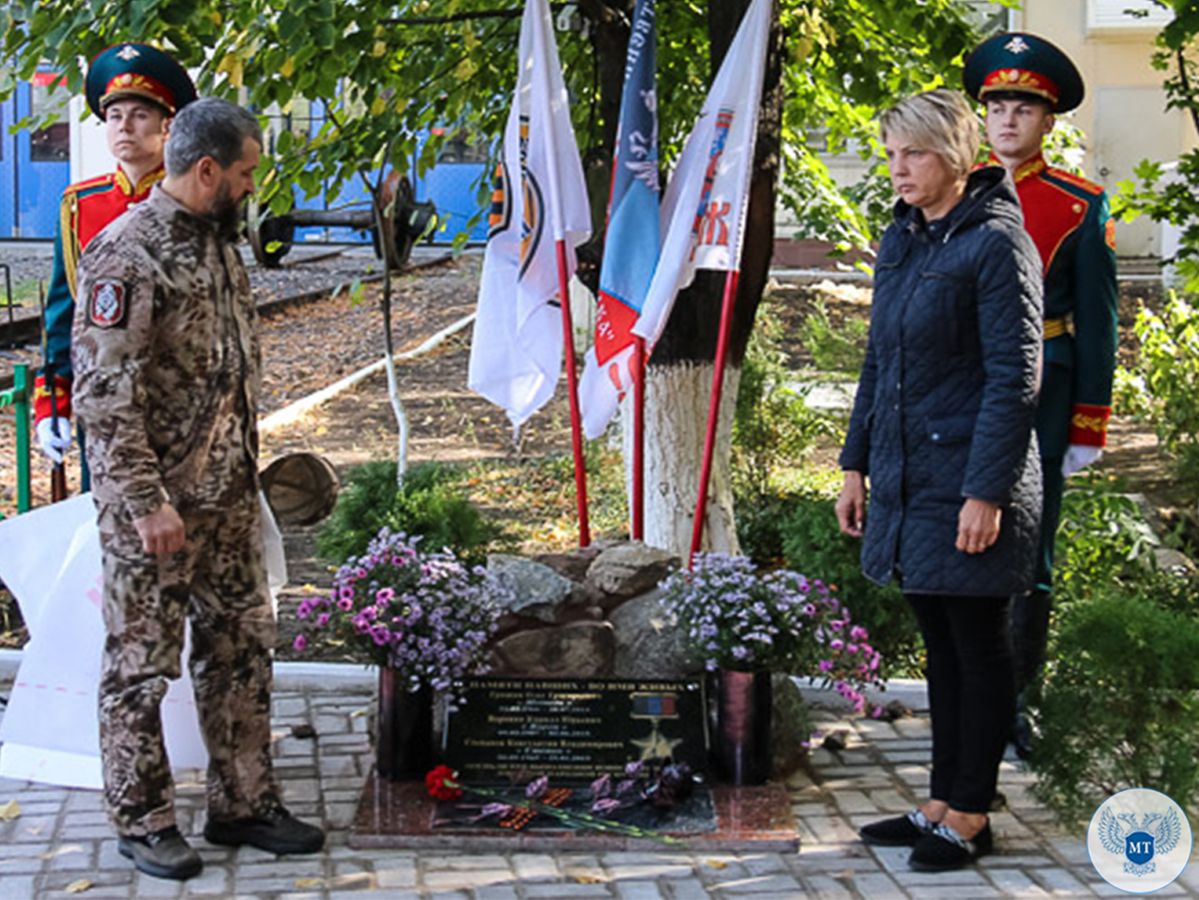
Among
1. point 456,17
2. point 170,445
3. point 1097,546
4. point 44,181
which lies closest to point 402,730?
point 170,445

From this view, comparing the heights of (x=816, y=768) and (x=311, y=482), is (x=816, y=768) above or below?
below

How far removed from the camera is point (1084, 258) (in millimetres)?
5590

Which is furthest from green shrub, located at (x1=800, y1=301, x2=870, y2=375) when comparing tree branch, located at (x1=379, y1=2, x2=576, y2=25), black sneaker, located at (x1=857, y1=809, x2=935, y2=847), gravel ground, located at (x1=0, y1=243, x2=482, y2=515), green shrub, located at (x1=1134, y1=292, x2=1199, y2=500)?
black sneaker, located at (x1=857, y1=809, x2=935, y2=847)

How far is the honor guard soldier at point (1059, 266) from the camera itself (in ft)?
18.3

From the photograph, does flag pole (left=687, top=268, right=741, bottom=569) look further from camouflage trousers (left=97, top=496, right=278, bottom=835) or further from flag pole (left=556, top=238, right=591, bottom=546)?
camouflage trousers (left=97, top=496, right=278, bottom=835)

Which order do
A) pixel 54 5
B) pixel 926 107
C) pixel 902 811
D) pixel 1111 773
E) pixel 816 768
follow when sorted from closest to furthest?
pixel 926 107
pixel 1111 773
pixel 902 811
pixel 816 768
pixel 54 5

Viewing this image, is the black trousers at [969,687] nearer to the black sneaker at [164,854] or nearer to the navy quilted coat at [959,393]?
the navy quilted coat at [959,393]

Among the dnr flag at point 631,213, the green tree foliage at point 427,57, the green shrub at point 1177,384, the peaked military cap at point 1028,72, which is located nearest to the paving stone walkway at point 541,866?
the dnr flag at point 631,213

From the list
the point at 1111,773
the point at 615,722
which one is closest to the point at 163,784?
the point at 615,722

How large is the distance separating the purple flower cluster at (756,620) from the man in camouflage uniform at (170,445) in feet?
4.02

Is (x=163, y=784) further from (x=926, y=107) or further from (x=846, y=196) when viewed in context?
(x=846, y=196)

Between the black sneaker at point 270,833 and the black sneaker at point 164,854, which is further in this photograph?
the black sneaker at point 270,833

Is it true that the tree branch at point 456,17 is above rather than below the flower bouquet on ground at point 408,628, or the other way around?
above

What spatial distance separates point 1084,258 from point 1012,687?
1401 millimetres
